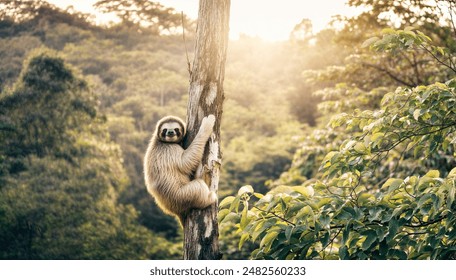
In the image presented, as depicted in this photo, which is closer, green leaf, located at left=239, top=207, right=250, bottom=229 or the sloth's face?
green leaf, located at left=239, top=207, right=250, bottom=229

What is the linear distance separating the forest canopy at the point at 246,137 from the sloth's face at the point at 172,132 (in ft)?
3.12

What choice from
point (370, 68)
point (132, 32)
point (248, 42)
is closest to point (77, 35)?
point (132, 32)

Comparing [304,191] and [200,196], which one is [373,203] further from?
[200,196]

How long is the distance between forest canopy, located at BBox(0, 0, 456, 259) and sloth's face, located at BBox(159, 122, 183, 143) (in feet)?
3.12

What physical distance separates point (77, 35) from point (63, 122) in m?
3.18

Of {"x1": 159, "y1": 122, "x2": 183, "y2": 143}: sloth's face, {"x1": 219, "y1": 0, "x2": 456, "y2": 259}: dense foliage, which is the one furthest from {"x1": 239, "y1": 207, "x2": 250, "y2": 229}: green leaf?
{"x1": 159, "y1": 122, "x2": 183, "y2": 143}: sloth's face

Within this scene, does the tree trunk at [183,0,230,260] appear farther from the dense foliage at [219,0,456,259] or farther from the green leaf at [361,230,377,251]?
the green leaf at [361,230,377,251]

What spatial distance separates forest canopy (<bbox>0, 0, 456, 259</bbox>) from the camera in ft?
9.87

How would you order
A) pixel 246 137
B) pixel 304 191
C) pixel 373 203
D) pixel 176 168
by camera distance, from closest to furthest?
pixel 304 191 < pixel 373 203 < pixel 176 168 < pixel 246 137

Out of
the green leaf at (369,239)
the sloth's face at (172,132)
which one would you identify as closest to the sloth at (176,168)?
the sloth's face at (172,132)

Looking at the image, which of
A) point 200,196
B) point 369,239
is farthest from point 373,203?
point 200,196

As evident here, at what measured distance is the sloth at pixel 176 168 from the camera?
3432 millimetres

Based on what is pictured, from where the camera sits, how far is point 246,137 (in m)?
23.8

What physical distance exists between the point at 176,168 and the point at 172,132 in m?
0.27
